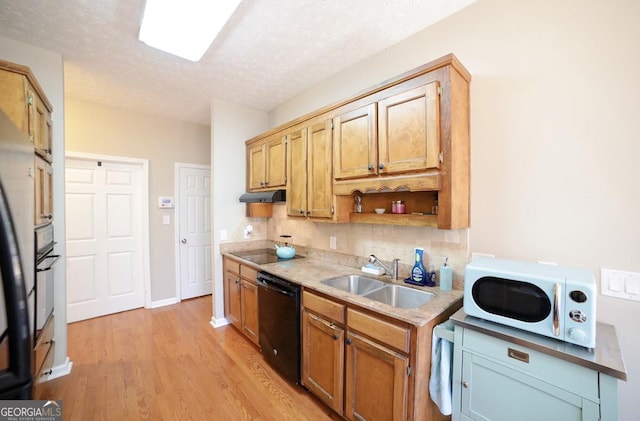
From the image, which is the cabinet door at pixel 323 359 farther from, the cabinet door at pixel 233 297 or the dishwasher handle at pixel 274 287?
the cabinet door at pixel 233 297

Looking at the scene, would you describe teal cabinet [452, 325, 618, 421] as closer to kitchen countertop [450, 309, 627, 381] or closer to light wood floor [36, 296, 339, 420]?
kitchen countertop [450, 309, 627, 381]

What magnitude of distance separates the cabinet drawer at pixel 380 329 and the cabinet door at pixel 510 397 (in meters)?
0.31

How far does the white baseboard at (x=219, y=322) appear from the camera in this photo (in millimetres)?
3232

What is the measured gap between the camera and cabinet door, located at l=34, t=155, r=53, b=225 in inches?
66.7

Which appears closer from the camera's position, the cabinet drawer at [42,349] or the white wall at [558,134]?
the white wall at [558,134]

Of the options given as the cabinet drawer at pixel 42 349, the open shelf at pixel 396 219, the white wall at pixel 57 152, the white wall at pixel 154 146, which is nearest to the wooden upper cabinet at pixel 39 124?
the white wall at pixel 57 152

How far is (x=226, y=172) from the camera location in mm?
3367

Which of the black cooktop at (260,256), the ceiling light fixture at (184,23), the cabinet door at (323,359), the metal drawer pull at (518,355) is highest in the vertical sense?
the ceiling light fixture at (184,23)

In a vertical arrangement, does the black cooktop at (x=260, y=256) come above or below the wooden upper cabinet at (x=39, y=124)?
below

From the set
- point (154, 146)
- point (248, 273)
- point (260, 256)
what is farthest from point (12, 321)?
point (154, 146)

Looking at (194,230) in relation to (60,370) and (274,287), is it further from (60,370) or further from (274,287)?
(274,287)

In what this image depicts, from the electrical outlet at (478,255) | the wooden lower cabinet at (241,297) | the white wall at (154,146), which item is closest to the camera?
the electrical outlet at (478,255)

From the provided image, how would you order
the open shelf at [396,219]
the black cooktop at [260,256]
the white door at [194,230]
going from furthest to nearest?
1. the white door at [194,230]
2. the black cooktop at [260,256]
3. the open shelf at [396,219]

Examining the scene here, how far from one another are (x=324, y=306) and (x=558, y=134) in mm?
1760
